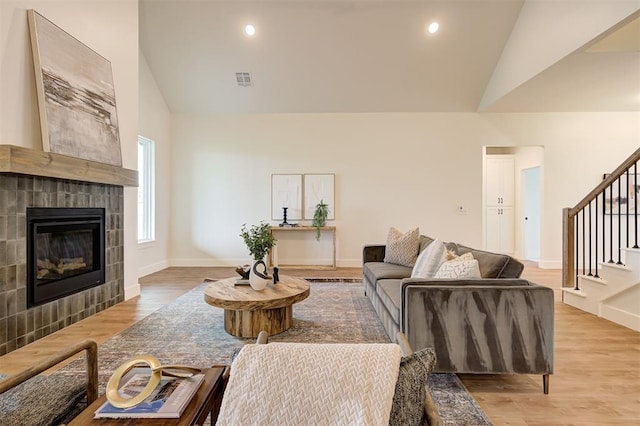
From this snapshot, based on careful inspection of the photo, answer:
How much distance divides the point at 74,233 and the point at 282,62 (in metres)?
3.93

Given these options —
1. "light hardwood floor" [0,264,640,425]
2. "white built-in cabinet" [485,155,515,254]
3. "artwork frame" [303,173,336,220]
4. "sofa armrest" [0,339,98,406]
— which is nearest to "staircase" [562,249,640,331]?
"light hardwood floor" [0,264,640,425]

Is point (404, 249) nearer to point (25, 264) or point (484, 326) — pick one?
point (484, 326)

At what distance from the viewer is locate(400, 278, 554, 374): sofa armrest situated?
2.02 m

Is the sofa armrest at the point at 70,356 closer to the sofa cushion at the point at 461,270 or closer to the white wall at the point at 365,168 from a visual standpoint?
the sofa cushion at the point at 461,270

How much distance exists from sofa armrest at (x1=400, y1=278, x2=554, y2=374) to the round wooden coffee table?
113 cm

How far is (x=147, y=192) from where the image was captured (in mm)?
5766

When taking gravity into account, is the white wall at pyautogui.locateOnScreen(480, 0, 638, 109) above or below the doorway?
above

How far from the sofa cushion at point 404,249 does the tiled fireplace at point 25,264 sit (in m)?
3.29

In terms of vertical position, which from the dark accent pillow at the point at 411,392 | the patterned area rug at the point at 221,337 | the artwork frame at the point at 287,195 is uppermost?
the artwork frame at the point at 287,195

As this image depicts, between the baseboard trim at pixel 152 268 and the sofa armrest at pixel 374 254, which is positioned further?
the baseboard trim at pixel 152 268

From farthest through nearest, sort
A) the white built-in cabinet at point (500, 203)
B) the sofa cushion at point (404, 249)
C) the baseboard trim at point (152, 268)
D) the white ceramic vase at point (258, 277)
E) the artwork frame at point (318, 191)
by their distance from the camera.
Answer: the white built-in cabinet at point (500, 203)
the artwork frame at point (318, 191)
the baseboard trim at point (152, 268)
the sofa cushion at point (404, 249)
the white ceramic vase at point (258, 277)

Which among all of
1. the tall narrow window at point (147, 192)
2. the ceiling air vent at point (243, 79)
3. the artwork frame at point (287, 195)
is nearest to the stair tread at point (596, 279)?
the artwork frame at point (287, 195)

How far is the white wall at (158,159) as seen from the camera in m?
5.45

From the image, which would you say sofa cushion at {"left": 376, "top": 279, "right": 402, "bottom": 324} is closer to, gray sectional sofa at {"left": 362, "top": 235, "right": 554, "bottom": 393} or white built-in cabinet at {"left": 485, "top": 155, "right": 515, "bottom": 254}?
gray sectional sofa at {"left": 362, "top": 235, "right": 554, "bottom": 393}
